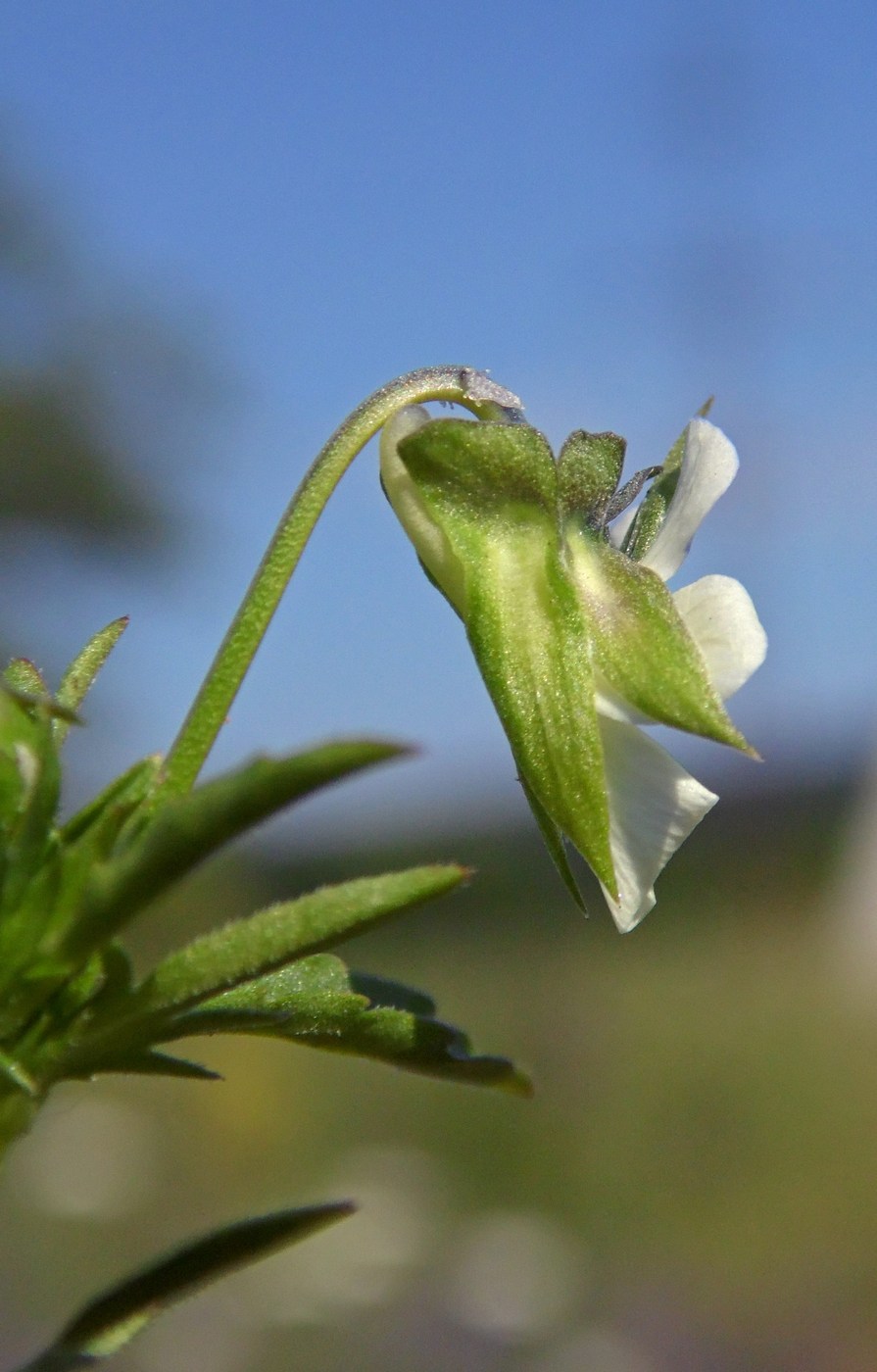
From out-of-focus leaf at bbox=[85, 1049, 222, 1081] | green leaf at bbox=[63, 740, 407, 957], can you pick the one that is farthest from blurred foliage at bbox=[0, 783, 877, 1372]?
green leaf at bbox=[63, 740, 407, 957]

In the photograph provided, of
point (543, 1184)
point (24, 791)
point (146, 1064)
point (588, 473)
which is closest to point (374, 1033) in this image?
point (146, 1064)

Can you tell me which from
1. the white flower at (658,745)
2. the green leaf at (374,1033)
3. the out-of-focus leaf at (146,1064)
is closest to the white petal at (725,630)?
the white flower at (658,745)

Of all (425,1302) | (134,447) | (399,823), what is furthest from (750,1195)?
(399,823)

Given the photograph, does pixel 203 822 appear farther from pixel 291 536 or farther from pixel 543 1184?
pixel 543 1184

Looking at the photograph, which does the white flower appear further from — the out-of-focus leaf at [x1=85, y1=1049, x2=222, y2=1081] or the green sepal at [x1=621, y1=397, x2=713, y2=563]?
the out-of-focus leaf at [x1=85, y1=1049, x2=222, y2=1081]

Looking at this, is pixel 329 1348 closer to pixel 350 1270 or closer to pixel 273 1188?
pixel 350 1270

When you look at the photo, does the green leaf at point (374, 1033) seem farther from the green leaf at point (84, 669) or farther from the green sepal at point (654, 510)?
the green sepal at point (654, 510)

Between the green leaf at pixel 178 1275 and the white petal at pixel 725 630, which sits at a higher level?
the white petal at pixel 725 630
